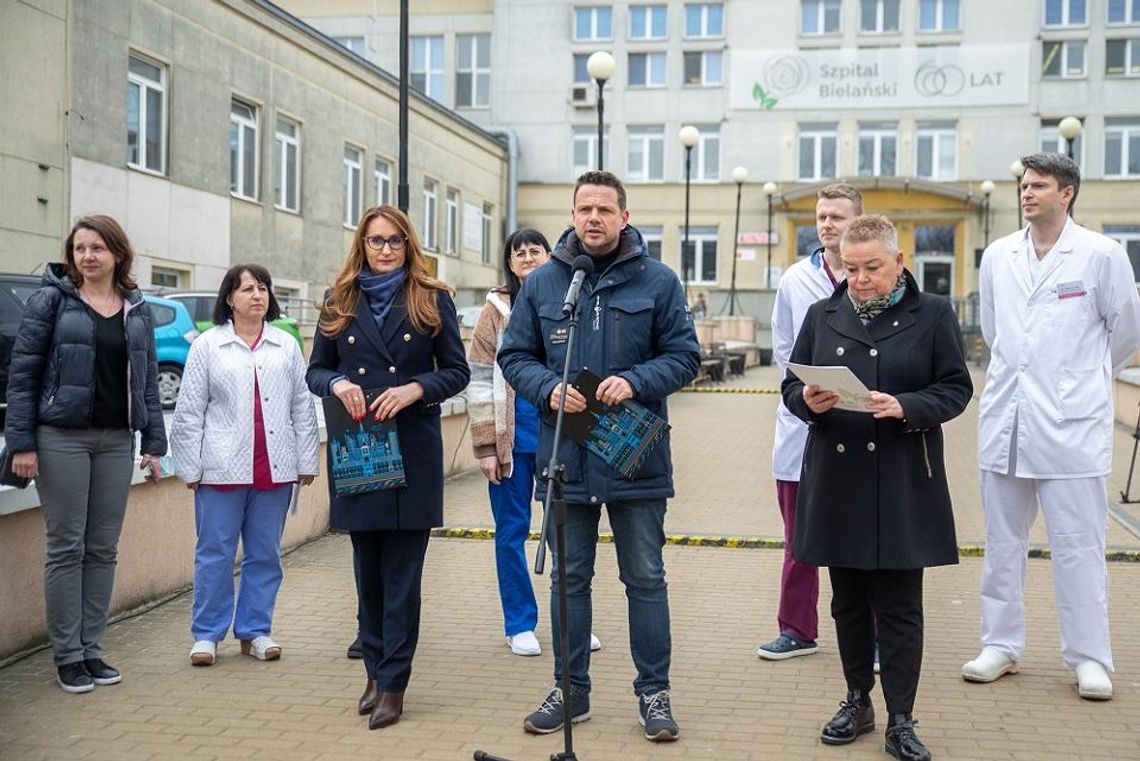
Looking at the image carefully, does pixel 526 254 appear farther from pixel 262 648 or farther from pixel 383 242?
pixel 262 648

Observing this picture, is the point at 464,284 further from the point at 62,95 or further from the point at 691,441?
the point at 691,441

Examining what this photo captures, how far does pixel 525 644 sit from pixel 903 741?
213 cm

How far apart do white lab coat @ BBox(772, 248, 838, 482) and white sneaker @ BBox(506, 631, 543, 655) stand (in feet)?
4.65

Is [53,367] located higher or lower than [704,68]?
lower

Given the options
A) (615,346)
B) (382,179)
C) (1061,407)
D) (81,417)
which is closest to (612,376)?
(615,346)

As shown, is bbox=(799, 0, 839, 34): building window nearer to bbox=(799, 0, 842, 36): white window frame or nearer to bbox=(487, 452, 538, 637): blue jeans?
bbox=(799, 0, 842, 36): white window frame

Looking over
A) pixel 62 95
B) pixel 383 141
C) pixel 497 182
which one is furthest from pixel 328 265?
pixel 497 182

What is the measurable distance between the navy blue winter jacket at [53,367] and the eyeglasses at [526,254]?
74.3 inches

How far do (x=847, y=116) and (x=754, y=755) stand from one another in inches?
1789

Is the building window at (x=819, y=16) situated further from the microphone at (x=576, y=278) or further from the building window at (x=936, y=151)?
the microphone at (x=576, y=278)

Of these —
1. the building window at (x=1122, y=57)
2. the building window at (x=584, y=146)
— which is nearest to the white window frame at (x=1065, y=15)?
the building window at (x=1122, y=57)

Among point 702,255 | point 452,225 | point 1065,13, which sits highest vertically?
point 1065,13

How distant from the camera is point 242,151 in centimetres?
2886

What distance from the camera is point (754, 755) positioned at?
4.95 m
